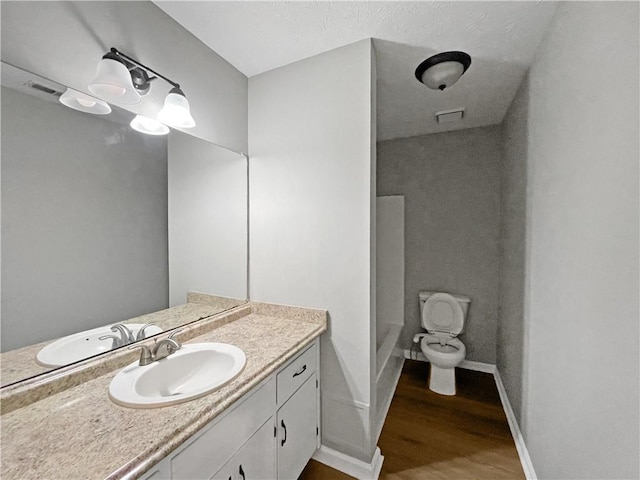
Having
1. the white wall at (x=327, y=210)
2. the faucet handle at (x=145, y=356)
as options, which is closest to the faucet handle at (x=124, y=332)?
the faucet handle at (x=145, y=356)

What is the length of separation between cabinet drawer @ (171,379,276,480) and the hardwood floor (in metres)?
0.80

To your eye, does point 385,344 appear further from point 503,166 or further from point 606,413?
point 503,166

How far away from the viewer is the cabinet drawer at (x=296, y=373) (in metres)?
1.25

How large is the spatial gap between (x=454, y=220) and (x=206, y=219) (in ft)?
8.04

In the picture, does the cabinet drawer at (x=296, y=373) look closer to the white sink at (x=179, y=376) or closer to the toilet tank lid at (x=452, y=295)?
the white sink at (x=179, y=376)

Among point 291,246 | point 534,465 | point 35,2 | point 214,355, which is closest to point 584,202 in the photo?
point 291,246

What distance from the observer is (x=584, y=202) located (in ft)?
3.29

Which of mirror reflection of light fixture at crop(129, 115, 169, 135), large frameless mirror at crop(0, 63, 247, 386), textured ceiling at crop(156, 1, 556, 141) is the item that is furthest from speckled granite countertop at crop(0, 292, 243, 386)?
textured ceiling at crop(156, 1, 556, 141)

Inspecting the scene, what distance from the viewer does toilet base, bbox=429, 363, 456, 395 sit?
2334 mm

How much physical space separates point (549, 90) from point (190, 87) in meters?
1.94

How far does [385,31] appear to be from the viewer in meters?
Answer: 1.41

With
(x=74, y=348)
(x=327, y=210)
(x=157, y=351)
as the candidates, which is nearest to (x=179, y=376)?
(x=157, y=351)

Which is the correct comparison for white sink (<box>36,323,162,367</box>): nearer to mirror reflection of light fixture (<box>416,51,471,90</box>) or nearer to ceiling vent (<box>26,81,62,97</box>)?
ceiling vent (<box>26,81,62,97</box>)

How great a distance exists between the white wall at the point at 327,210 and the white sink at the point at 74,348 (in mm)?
873
